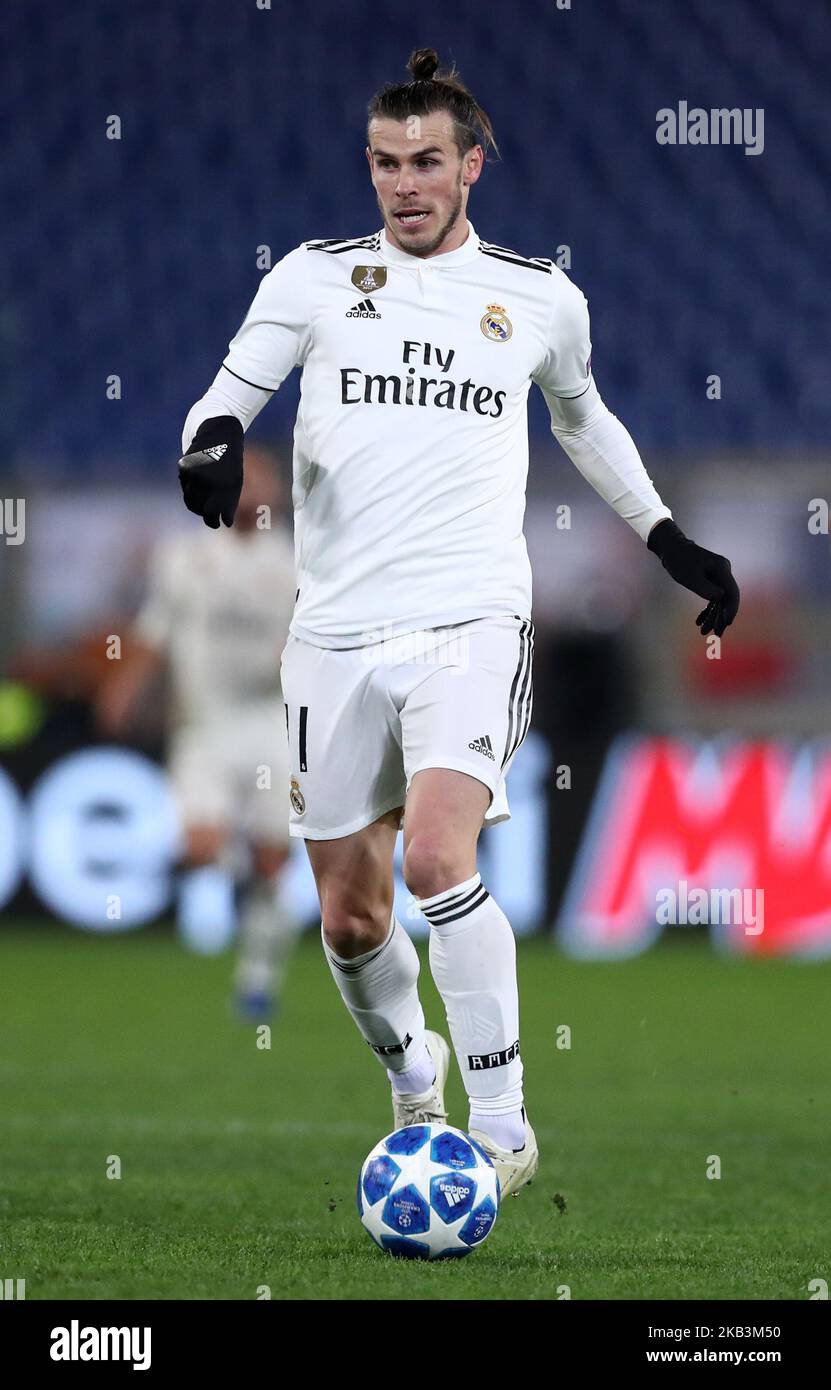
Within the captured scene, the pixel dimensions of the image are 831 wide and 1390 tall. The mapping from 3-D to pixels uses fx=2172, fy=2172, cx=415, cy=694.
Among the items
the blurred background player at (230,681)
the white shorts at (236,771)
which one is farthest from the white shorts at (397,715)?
the white shorts at (236,771)

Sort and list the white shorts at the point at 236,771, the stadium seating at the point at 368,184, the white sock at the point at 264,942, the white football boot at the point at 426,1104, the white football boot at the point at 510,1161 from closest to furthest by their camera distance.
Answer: the white football boot at the point at 510,1161
the white football boot at the point at 426,1104
the white sock at the point at 264,942
the white shorts at the point at 236,771
the stadium seating at the point at 368,184

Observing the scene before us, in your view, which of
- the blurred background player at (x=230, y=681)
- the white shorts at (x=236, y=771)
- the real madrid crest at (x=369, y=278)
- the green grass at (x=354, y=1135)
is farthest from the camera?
the white shorts at (x=236, y=771)

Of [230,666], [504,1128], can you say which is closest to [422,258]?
[504,1128]

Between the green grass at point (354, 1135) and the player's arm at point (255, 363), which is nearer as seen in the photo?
the green grass at point (354, 1135)

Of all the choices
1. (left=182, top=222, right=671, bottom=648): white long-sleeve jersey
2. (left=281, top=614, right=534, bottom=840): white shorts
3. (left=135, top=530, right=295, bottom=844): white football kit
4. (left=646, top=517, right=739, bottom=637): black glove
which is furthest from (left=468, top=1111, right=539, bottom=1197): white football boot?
(left=135, top=530, right=295, bottom=844): white football kit

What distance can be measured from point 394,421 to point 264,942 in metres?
4.78

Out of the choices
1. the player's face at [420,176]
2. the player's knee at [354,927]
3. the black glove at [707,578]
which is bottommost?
the player's knee at [354,927]

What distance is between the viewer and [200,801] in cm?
997

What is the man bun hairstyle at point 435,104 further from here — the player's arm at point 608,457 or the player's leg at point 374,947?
the player's leg at point 374,947

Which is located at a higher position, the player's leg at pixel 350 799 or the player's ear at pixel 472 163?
the player's ear at pixel 472 163

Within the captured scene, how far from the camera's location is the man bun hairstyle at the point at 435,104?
4.44 meters

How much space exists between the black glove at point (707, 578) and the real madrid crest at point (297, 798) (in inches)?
36.0

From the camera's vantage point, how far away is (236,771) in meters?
10.1
